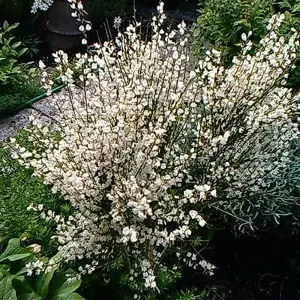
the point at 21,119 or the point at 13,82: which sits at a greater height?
the point at 13,82

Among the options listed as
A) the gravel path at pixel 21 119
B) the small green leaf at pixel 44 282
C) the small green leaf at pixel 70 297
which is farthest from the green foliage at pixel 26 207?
the gravel path at pixel 21 119

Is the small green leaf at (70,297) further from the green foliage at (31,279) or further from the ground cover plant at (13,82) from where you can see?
the ground cover plant at (13,82)

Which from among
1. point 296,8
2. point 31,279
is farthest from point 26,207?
point 296,8

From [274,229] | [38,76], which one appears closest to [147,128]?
[274,229]

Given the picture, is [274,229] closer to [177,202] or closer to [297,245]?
[297,245]

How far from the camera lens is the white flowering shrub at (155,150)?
257cm

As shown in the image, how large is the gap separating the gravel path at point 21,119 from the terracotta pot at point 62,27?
918 mm

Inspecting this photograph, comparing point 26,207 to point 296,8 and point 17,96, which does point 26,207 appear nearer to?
point 17,96

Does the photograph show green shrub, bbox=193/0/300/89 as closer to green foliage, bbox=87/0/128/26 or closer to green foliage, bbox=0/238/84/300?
green foliage, bbox=0/238/84/300

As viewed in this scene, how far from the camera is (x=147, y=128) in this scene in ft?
8.90

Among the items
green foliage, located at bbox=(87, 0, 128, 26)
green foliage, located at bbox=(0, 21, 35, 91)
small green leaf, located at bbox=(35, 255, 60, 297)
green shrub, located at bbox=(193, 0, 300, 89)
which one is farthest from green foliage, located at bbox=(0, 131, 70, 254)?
green foliage, located at bbox=(87, 0, 128, 26)

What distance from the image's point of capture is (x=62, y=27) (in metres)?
5.73

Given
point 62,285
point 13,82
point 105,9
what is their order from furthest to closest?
point 105,9 → point 13,82 → point 62,285

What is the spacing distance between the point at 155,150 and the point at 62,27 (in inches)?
133
